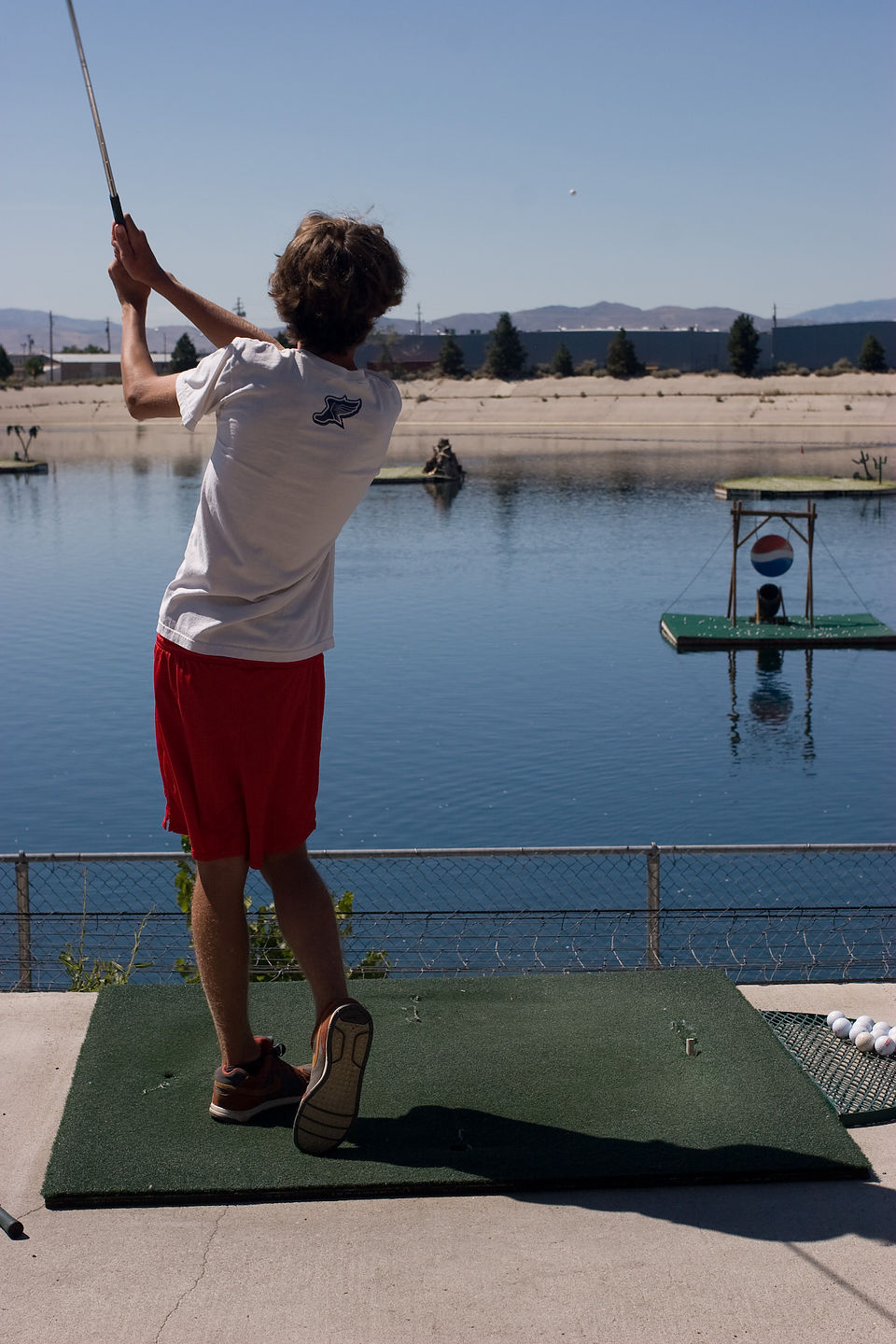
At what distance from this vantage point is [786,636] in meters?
20.8

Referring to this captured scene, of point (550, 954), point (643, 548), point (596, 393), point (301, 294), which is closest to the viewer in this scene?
point (301, 294)

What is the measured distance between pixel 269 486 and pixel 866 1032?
6.60ft

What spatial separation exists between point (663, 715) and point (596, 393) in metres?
65.6

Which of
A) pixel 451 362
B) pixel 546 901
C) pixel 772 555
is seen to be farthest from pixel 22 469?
pixel 546 901

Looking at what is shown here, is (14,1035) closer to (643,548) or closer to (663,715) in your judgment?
(663,715)

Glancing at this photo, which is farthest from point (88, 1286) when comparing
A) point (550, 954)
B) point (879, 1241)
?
point (550, 954)

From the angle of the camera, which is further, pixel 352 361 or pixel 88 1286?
pixel 352 361

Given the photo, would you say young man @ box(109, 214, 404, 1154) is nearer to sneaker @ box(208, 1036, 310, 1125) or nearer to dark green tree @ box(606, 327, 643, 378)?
sneaker @ box(208, 1036, 310, 1125)

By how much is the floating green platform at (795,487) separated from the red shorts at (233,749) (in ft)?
119

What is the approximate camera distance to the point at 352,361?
9.60ft

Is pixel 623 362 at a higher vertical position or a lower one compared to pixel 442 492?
higher

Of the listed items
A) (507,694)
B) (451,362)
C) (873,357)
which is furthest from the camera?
(451,362)

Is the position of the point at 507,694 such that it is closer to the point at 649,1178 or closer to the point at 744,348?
the point at 649,1178

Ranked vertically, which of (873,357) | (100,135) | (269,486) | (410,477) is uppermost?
(873,357)
